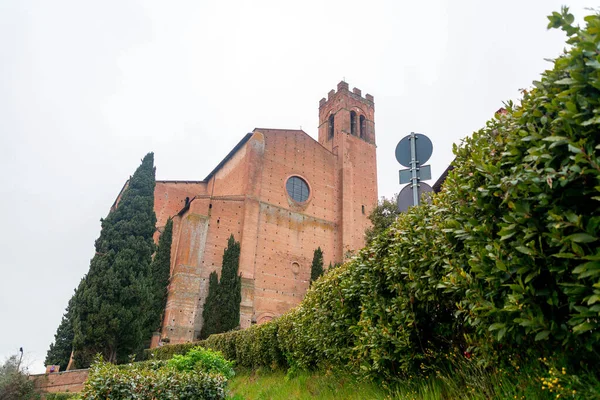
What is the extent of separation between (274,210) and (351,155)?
356 inches

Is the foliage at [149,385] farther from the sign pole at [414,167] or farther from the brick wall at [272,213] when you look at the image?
the brick wall at [272,213]

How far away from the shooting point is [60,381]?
1897 centimetres

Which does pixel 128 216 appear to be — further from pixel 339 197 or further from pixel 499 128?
pixel 499 128

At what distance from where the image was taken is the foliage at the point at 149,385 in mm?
6379

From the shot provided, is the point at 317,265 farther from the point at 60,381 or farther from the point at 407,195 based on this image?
the point at 407,195

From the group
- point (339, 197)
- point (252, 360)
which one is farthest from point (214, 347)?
point (339, 197)

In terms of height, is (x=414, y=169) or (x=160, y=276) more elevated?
(x=160, y=276)

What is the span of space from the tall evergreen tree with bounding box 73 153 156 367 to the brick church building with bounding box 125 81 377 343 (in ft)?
7.27

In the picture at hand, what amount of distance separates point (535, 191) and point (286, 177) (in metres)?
29.1

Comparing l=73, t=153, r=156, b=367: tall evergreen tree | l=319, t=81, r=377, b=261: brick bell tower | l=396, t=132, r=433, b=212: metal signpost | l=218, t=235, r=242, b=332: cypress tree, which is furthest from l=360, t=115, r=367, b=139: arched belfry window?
l=396, t=132, r=433, b=212: metal signpost

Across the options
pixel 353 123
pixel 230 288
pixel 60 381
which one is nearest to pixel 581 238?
pixel 60 381

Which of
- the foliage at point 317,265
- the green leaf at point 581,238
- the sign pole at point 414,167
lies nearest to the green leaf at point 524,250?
the green leaf at point 581,238

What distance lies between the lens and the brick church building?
25844mm

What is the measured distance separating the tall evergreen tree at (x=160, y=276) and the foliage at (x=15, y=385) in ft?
21.3
